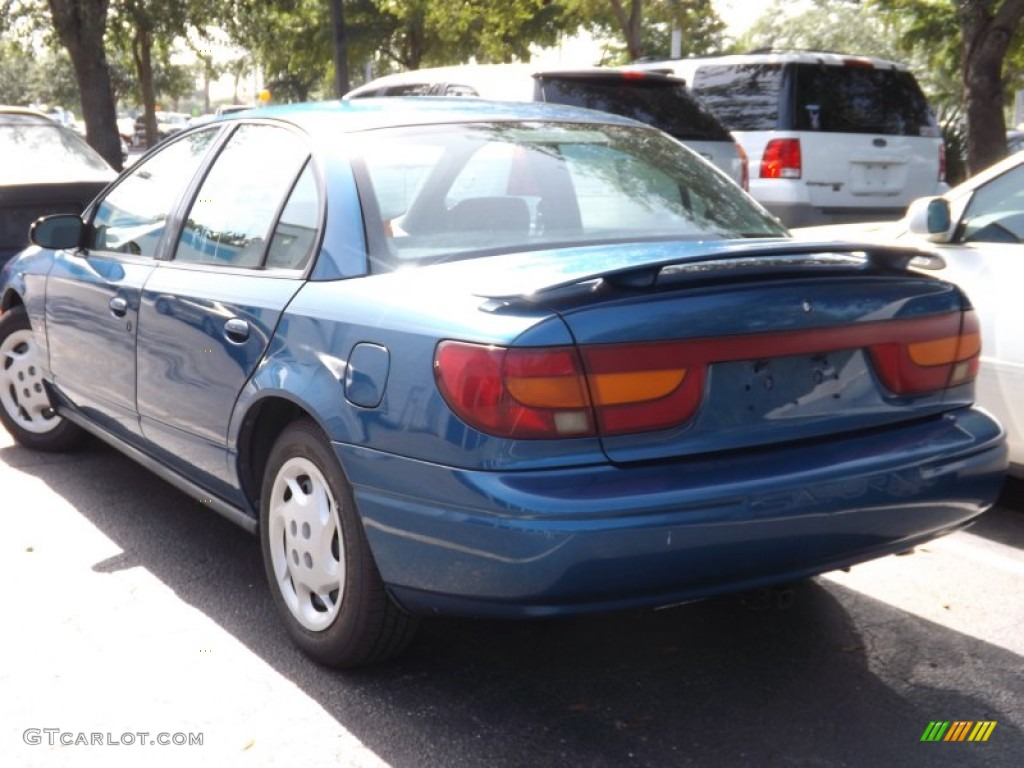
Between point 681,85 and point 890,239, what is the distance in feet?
13.5

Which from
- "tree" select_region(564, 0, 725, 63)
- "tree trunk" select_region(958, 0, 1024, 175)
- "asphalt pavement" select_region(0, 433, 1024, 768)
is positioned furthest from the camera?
"tree" select_region(564, 0, 725, 63)

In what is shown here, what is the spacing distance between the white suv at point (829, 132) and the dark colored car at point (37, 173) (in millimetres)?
5027

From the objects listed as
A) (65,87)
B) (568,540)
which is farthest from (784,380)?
(65,87)

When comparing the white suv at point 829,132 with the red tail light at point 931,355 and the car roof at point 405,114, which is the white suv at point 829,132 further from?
the red tail light at point 931,355

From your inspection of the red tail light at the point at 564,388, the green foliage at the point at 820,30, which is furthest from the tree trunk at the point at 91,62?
the green foliage at the point at 820,30

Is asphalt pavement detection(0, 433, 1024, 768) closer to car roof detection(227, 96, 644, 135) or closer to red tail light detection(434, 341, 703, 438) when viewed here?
red tail light detection(434, 341, 703, 438)

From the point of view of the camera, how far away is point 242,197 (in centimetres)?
454

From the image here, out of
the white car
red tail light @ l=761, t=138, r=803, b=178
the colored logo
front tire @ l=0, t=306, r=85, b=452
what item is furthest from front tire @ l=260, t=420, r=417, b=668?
red tail light @ l=761, t=138, r=803, b=178

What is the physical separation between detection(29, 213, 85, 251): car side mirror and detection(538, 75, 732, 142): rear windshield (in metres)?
4.43

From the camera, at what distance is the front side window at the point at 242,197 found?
4305 millimetres

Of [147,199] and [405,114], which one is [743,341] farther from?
[147,199]

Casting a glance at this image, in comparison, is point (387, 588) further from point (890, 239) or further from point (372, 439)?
point (890, 239)

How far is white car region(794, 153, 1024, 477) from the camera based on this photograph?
5.21 meters

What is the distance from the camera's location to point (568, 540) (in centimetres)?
306
